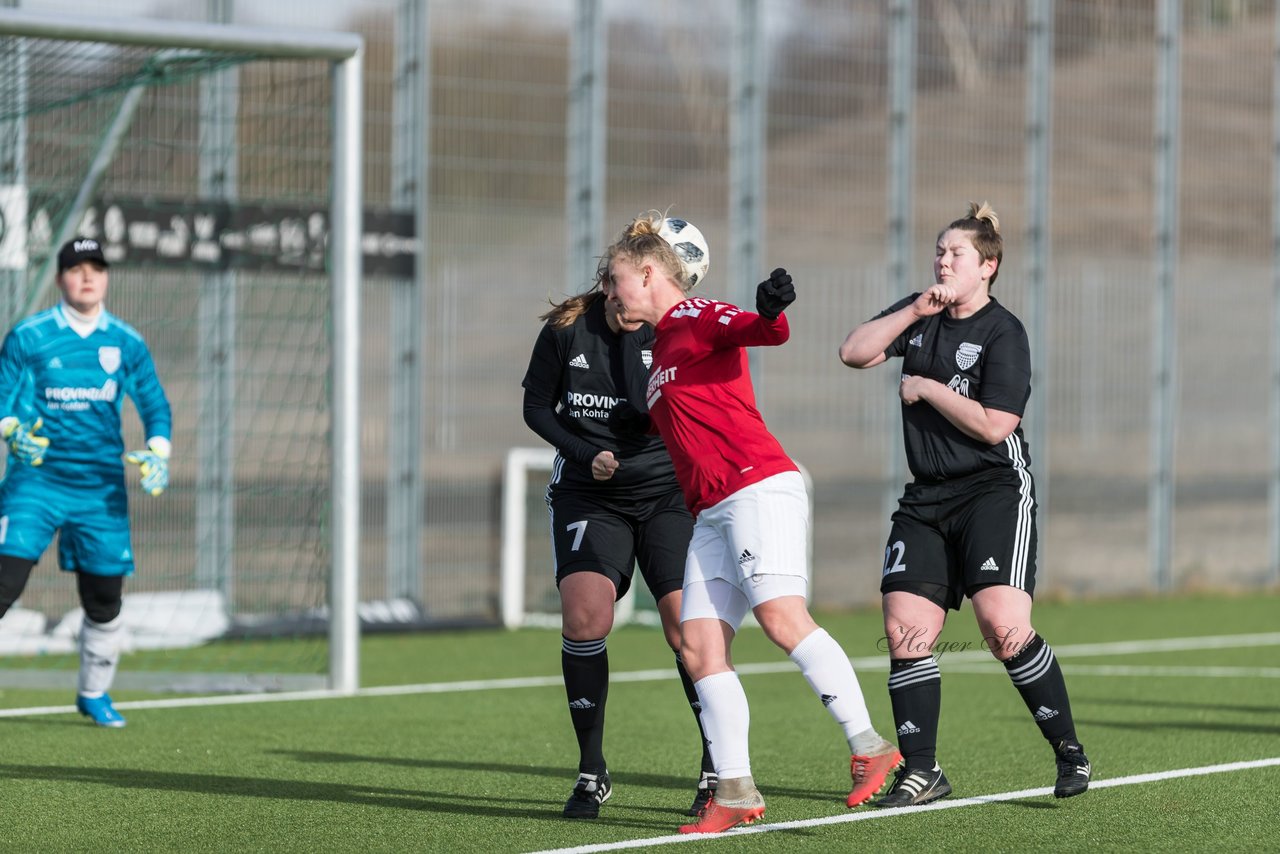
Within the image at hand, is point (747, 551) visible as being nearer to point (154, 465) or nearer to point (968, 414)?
point (968, 414)

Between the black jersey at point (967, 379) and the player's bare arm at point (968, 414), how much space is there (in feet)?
0.13

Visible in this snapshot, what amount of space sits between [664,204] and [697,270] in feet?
29.5

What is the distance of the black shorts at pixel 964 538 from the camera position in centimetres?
595

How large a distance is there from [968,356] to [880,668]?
5.57 metres

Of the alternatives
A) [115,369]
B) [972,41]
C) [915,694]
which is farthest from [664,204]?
[915,694]

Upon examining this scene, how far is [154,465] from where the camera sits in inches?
328

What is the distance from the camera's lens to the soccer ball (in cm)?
618

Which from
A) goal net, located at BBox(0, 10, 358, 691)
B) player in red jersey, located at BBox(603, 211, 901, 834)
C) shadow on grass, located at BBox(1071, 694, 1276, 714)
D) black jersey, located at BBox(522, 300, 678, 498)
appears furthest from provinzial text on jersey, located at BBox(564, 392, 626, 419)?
goal net, located at BBox(0, 10, 358, 691)

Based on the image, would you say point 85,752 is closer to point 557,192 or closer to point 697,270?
point 697,270

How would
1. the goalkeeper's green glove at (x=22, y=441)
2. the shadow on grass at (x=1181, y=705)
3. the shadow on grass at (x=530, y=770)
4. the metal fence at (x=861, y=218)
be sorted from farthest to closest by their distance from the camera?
the metal fence at (x=861, y=218) < the shadow on grass at (x=1181, y=705) < the goalkeeper's green glove at (x=22, y=441) < the shadow on grass at (x=530, y=770)

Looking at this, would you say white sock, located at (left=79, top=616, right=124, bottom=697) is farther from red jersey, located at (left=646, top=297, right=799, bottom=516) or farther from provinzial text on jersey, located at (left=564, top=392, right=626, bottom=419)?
red jersey, located at (left=646, top=297, right=799, bottom=516)

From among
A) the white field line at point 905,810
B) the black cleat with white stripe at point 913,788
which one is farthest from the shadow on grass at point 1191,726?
the black cleat with white stripe at point 913,788

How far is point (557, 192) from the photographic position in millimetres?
14875

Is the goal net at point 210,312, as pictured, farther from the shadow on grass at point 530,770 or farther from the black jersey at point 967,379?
the black jersey at point 967,379
